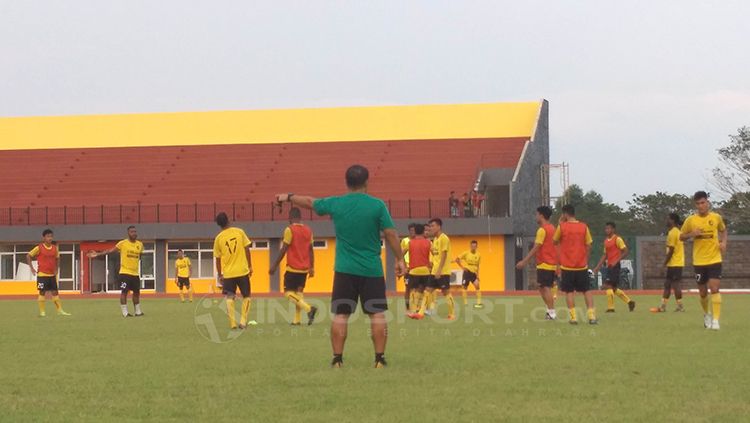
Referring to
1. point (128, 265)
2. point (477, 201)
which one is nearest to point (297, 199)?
point (128, 265)

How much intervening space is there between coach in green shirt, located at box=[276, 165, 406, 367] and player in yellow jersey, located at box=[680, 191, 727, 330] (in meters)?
7.14

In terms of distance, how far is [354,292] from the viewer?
38.1 feet

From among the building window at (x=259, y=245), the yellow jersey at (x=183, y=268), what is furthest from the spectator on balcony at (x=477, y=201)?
the yellow jersey at (x=183, y=268)

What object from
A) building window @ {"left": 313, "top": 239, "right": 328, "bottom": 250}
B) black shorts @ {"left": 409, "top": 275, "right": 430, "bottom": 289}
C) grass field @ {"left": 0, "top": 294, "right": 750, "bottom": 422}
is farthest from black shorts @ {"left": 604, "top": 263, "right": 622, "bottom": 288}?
building window @ {"left": 313, "top": 239, "right": 328, "bottom": 250}

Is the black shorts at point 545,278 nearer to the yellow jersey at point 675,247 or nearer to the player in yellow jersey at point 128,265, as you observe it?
the yellow jersey at point 675,247

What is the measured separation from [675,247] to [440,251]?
5.01m

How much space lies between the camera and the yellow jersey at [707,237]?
17.3 meters

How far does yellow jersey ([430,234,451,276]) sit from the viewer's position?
22.6 metres

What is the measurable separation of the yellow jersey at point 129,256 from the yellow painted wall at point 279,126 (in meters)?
38.7

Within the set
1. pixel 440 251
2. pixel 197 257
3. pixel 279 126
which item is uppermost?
pixel 279 126

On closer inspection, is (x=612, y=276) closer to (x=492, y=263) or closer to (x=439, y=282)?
(x=439, y=282)

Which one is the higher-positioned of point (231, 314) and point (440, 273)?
point (440, 273)

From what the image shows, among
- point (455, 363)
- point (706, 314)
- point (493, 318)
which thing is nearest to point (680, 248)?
point (493, 318)

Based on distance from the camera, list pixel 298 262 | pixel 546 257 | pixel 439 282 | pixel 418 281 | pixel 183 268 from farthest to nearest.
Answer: pixel 183 268, pixel 439 282, pixel 418 281, pixel 546 257, pixel 298 262
